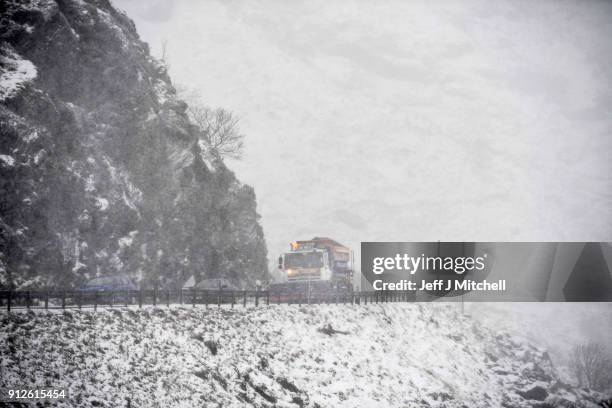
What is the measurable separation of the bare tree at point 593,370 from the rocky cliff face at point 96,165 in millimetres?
48316

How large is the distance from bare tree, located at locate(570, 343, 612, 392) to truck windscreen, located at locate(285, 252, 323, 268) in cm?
4165

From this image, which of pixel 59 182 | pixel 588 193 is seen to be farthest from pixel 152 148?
pixel 588 193

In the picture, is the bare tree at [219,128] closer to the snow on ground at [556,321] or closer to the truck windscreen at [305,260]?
the truck windscreen at [305,260]

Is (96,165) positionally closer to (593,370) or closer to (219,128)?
(219,128)

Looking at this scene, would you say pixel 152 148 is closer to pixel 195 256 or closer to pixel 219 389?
pixel 195 256

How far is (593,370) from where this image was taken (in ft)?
211

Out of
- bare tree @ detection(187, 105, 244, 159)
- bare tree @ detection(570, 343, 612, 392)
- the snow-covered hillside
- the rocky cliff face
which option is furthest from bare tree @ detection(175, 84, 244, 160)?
bare tree @ detection(570, 343, 612, 392)

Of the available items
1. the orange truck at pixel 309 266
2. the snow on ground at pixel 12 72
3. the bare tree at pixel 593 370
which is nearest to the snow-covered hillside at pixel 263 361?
the orange truck at pixel 309 266

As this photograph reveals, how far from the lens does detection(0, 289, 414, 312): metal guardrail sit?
2200cm

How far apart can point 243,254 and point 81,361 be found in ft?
111

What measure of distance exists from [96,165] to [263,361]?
22559mm

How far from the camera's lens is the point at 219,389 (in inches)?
830

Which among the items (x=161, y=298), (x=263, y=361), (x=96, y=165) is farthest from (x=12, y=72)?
(x=263, y=361)

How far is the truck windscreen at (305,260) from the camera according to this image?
42469 mm
